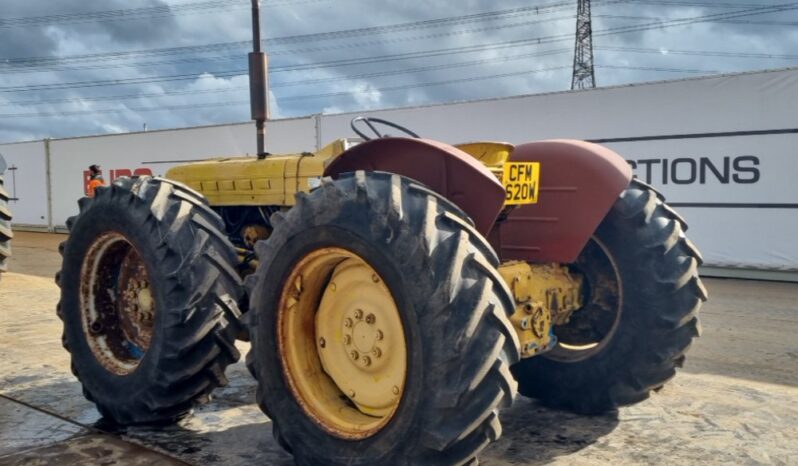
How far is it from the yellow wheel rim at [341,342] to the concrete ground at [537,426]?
576 millimetres

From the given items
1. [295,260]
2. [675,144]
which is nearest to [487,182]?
[295,260]

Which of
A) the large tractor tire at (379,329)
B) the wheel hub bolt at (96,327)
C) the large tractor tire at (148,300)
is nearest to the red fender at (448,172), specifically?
the large tractor tire at (379,329)

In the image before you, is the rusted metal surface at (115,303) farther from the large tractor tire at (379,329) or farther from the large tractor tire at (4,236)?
the large tractor tire at (4,236)

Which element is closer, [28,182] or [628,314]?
[628,314]

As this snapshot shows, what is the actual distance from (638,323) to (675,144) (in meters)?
7.01

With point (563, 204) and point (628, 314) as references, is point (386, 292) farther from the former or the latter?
point (628, 314)

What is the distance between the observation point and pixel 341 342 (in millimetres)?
3080

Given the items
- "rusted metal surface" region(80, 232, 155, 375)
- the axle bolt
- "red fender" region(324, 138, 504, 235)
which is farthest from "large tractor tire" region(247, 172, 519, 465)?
"rusted metal surface" region(80, 232, 155, 375)

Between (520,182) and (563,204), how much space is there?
0.45 m

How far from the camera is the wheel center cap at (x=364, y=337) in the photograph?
290 centimetres

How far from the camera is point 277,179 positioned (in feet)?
14.9

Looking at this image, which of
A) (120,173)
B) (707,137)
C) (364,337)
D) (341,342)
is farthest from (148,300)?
(120,173)

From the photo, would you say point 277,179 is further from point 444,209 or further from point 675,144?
point 675,144

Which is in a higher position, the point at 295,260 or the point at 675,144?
the point at 675,144
